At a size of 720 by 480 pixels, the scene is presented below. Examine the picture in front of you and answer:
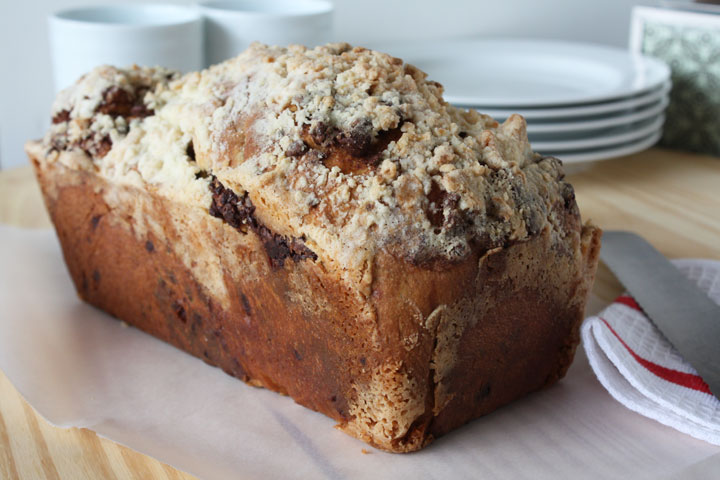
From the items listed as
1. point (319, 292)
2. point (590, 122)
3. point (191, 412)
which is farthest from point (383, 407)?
point (590, 122)

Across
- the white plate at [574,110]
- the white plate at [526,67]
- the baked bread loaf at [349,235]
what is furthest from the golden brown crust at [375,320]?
the white plate at [526,67]

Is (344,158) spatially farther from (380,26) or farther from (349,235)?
(380,26)

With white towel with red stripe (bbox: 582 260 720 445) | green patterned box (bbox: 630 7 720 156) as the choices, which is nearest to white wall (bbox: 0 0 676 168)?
green patterned box (bbox: 630 7 720 156)

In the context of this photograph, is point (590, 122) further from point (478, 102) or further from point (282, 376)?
point (282, 376)

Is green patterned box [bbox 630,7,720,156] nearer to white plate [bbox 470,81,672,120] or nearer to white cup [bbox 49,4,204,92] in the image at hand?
white plate [bbox 470,81,672,120]

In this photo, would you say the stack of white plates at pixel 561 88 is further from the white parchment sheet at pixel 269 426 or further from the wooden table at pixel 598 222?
the white parchment sheet at pixel 269 426

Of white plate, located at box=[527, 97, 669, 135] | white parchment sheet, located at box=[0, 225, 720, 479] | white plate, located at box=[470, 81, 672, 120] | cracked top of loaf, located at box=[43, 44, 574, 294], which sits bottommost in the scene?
white parchment sheet, located at box=[0, 225, 720, 479]

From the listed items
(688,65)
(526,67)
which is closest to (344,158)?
(526,67)
